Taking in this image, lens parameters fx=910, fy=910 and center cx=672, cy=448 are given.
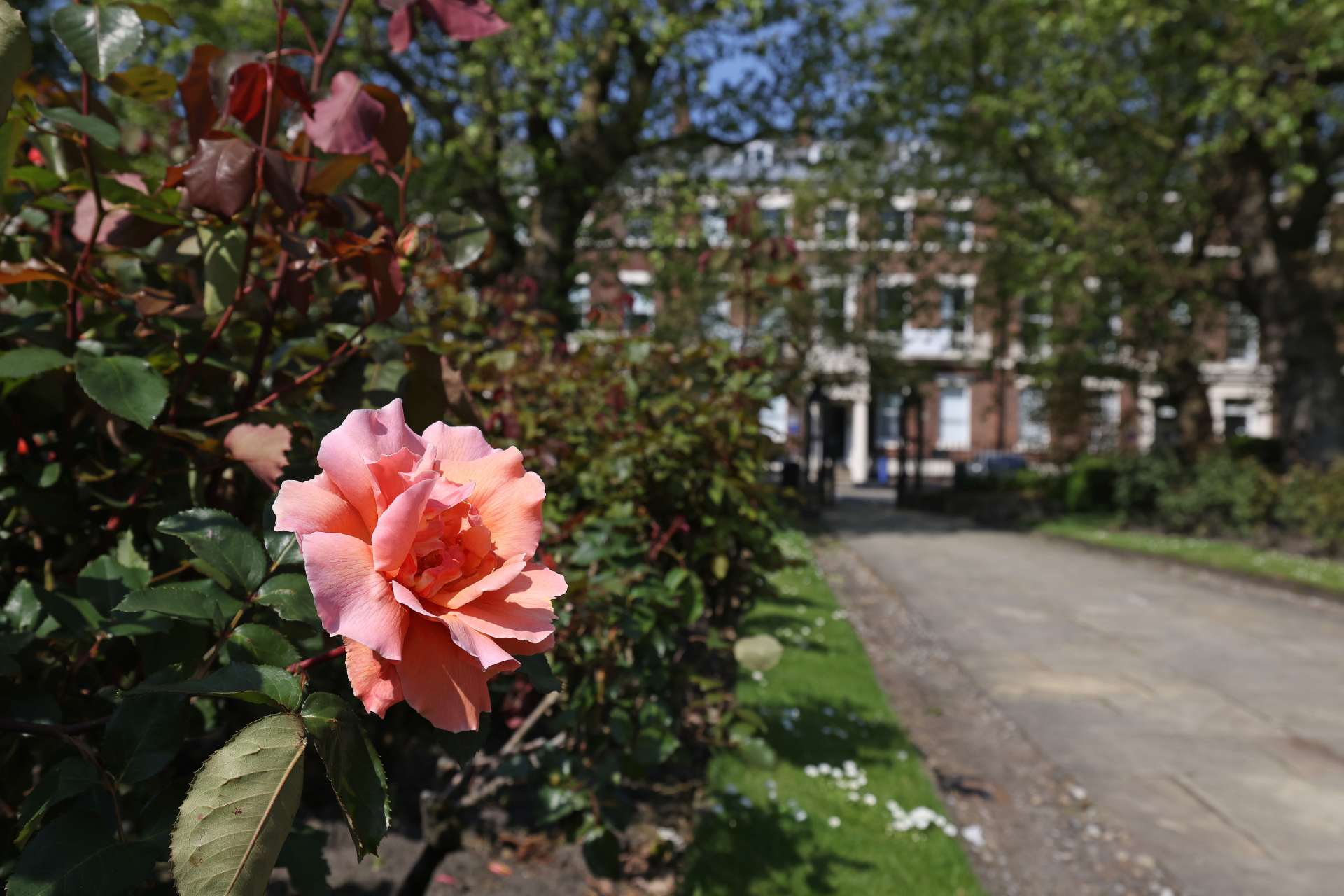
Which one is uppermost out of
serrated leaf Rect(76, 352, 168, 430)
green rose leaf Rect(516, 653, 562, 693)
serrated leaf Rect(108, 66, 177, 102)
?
serrated leaf Rect(108, 66, 177, 102)

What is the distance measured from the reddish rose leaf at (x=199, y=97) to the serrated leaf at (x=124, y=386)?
357 millimetres

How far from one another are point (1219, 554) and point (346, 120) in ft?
41.5

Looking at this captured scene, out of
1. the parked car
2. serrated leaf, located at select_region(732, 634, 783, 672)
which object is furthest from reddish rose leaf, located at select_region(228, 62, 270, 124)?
the parked car

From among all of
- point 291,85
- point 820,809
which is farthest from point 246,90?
point 820,809

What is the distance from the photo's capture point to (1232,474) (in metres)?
13.8

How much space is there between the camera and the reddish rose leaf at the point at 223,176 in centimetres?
99

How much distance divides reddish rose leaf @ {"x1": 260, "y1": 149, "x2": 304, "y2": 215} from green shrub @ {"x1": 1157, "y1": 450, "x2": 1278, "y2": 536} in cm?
1445

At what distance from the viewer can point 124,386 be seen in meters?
0.99

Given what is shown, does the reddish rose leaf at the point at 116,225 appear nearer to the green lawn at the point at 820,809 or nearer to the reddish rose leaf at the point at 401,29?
the reddish rose leaf at the point at 401,29

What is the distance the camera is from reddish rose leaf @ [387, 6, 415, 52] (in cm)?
127

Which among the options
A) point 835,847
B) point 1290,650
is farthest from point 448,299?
point 1290,650

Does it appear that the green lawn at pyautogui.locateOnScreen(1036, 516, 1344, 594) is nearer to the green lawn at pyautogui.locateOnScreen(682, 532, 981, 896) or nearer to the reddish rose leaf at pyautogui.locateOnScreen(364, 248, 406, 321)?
the green lawn at pyautogui.locateOnScreen(682, 532, 981, 896)

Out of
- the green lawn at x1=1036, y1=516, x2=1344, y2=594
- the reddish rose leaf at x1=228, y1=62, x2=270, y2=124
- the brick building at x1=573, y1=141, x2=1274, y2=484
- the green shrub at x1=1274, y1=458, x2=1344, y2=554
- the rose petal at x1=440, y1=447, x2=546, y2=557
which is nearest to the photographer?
the rose petal at x1=440, y1=447, x2=546, y2=557

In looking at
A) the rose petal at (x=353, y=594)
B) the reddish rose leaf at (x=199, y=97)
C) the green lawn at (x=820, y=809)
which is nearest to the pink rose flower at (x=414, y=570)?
the rose petal at (x=353, y=594)
